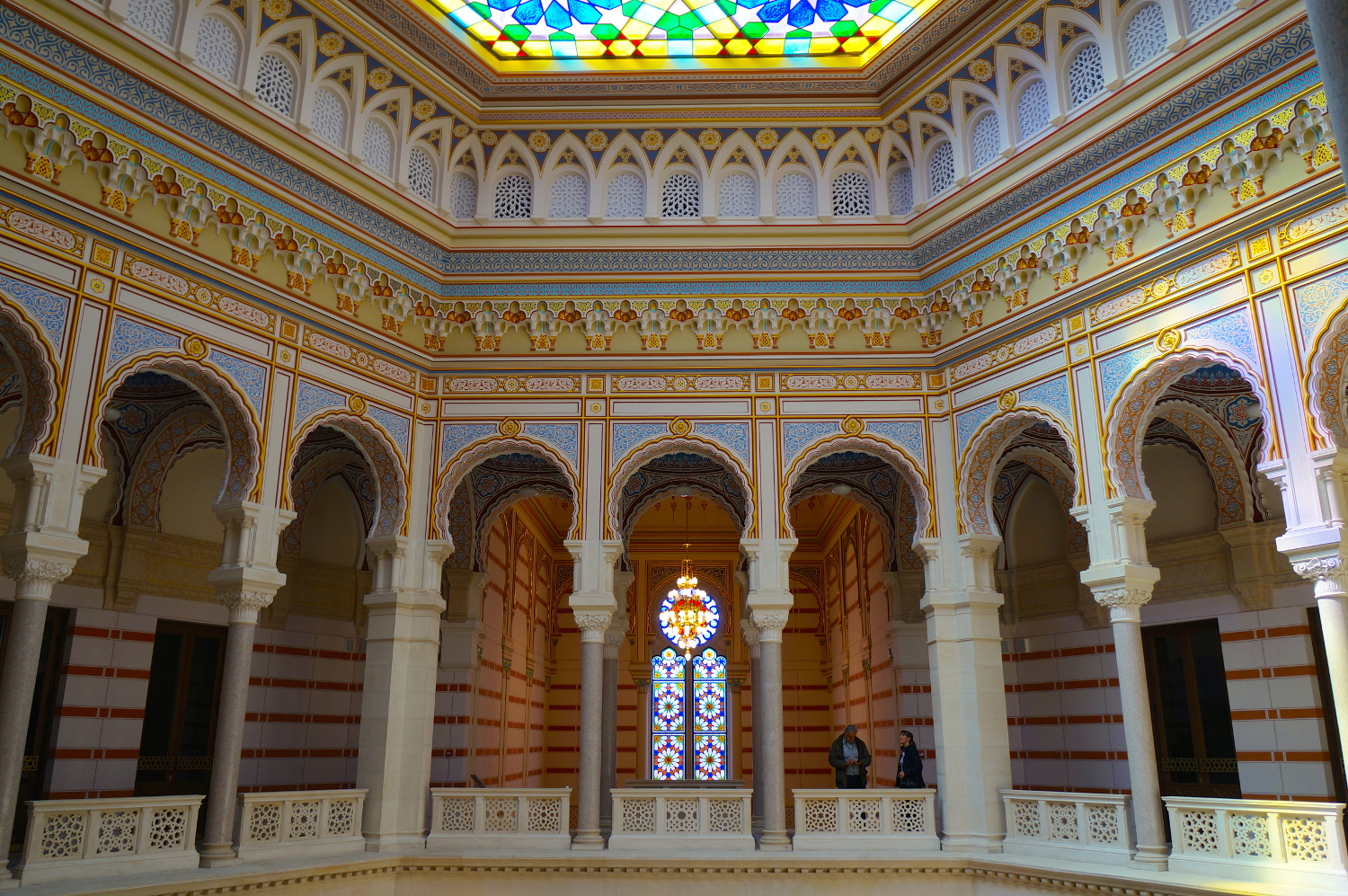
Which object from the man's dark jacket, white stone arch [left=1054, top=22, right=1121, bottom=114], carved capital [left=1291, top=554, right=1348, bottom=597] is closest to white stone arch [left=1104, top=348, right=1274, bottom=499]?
carved capital [left=1291, top=554, right=1348, bottom=597]

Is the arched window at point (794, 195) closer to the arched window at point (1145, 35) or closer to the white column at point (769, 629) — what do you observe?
the arched window at point (1145, 35)

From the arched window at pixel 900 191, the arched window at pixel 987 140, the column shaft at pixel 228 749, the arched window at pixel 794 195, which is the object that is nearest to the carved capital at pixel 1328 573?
the arched window at pixel 987 140

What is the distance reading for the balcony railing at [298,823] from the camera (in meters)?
7.54

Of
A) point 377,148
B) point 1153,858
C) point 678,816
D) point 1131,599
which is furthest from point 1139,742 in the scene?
point 377,148

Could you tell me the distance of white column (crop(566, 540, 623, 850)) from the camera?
28.8 feet

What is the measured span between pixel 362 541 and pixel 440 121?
4637mm

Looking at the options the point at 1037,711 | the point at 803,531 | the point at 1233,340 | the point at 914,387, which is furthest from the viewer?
the point at 803,531

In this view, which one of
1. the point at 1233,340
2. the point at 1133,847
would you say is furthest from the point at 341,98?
the point at 1133,847

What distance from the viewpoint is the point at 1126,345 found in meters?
7.75

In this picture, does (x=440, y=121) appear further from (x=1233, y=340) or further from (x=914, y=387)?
(x=1233, y=340)

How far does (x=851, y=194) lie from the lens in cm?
984

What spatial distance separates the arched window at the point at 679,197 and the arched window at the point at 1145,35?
154 inches

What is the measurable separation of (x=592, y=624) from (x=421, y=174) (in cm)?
454

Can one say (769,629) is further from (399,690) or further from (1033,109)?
(1033,109)
